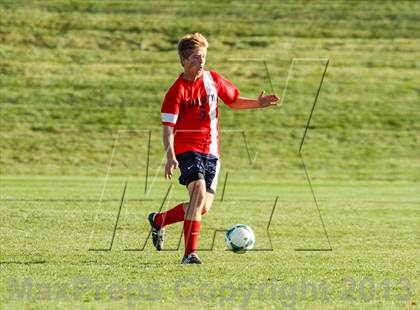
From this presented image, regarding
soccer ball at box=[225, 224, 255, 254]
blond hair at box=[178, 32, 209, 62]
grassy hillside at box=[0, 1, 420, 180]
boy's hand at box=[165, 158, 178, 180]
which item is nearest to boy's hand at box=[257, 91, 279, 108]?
blond hair at box=[178, 32, 209, 62]

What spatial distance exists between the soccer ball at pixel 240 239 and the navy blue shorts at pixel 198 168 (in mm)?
698

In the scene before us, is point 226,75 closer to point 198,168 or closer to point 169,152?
point 198,168

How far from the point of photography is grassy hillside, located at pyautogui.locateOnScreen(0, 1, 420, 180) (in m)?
35.3

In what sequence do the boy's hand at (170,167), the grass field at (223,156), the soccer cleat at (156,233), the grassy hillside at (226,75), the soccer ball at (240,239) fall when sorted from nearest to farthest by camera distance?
the grass field at (223,156) → the boy's hand at (170,167) → the soccer ball at (240,239) → the soccer cleat at (156,233) → the grassy hillside at (226,75)

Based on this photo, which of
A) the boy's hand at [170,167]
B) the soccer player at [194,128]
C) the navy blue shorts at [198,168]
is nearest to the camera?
the boy's hand at [170,167]

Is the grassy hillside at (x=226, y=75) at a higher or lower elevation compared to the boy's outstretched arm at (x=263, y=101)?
lower

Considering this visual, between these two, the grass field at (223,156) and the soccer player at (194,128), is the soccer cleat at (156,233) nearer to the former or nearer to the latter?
the grass field at (223,156)

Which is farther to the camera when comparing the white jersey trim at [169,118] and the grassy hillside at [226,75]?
the grassy hillside at [226,75]

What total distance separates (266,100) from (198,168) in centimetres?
120

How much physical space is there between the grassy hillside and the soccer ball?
69.3 ft

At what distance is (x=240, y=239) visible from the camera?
11.2 m

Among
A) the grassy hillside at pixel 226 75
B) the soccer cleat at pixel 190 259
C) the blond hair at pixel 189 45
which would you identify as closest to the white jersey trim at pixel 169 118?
the blond hair at pixel 189 45

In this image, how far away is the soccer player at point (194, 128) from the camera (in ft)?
33.9

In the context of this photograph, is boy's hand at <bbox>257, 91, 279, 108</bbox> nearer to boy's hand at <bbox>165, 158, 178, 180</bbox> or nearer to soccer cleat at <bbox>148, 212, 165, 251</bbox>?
boy's hand at <bbox>165, 158, 178, 180</bbox>
